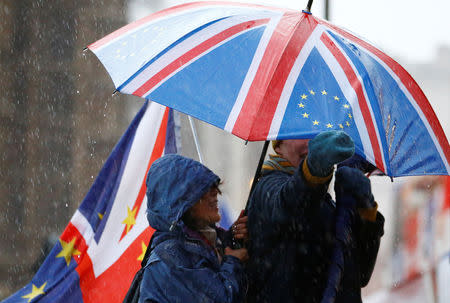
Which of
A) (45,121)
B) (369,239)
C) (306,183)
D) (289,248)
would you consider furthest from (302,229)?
(45,121)

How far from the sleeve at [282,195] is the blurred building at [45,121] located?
7.45m

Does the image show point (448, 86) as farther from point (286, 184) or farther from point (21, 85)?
point (286, 184)

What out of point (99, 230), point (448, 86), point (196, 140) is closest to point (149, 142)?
point (196, 140)

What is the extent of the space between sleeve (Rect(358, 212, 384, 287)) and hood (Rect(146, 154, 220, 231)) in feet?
2.12

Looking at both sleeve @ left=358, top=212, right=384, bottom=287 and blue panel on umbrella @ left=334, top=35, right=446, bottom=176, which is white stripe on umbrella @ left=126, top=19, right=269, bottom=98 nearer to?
blue panel on umbrella @ left=334, top=35, right=446, bottom=176

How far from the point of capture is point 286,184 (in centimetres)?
229

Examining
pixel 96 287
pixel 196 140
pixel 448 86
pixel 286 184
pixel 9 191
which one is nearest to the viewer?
pixel 286 184

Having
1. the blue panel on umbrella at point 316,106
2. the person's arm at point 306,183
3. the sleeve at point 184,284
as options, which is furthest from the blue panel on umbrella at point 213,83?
the sleeve at point 184,284

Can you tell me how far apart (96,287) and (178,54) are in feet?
5.44

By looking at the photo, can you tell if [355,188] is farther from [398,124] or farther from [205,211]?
[205,211]

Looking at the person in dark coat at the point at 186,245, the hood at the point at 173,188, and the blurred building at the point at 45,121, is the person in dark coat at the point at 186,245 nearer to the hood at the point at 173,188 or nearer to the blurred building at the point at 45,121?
the hood at the point at 173,188

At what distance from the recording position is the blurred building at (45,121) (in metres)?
9.65

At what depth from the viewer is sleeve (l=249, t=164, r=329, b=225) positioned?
2.23m

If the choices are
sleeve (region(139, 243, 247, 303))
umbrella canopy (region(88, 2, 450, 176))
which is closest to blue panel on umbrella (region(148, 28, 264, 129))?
umbrella canopy (region(88, 2, 450, 176))
